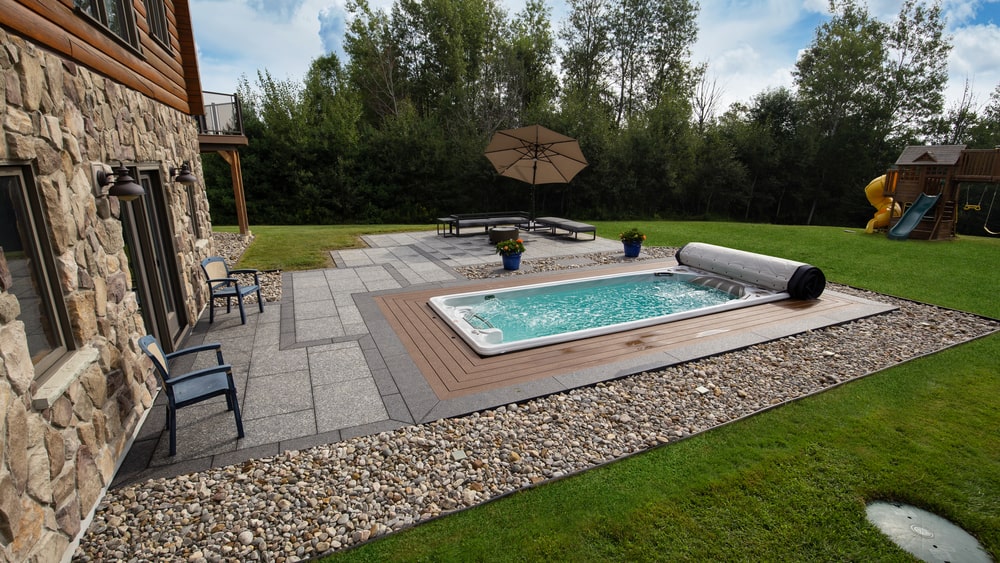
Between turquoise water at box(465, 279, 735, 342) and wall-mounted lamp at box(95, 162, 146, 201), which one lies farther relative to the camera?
turquoise water at box(465, 279, 735, 342)

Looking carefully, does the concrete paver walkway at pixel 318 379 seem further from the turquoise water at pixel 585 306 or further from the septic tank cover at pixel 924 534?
the septic tank cover at pixel 924 534

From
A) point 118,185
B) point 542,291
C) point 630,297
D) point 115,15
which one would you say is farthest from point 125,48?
point 630,297

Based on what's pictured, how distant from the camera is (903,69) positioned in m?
23.4

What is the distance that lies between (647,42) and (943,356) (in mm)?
24150

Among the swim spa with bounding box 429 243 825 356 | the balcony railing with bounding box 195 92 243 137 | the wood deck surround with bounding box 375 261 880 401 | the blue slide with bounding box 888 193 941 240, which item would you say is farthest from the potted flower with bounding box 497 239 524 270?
the blue slide with bounding box 888 193 941 240

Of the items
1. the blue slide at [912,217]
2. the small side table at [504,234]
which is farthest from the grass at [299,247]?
the blue slide at [912,217]

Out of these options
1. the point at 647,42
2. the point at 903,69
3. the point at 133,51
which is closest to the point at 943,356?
the point at 133,51

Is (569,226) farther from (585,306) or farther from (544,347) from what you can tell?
(544,347)

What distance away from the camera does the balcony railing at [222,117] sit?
11133 mm

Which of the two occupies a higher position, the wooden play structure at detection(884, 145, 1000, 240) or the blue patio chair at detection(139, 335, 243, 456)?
the wooden play structure at detection(884, 145, 1000, 240)

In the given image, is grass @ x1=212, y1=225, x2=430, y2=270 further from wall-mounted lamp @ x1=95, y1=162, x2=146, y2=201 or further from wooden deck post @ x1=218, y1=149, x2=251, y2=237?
wall-mounted lamp @ x1=95, y1=162, x2=146, y2=201

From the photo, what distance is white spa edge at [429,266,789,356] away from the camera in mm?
5086

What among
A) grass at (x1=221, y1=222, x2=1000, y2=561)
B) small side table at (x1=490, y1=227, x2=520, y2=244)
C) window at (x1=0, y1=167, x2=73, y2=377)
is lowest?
grass at (x1=221, y1=222, x2=1000, y2=561)

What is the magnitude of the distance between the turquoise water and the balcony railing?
8.88 m
